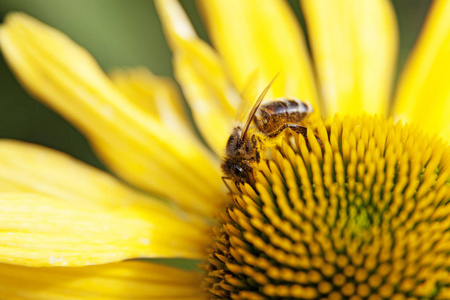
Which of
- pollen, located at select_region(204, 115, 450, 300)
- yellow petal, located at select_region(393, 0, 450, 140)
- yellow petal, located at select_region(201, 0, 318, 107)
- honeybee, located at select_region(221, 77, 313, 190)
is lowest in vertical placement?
pollen, located at select_region(204, 115, 450, 300)

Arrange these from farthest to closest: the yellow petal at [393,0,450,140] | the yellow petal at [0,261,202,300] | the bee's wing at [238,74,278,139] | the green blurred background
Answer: the green blurred background < the yellow petal at [393,0,450,140] < the yellow petal at [0,261,202,300] < the bee's wing at [238,74,278,139]

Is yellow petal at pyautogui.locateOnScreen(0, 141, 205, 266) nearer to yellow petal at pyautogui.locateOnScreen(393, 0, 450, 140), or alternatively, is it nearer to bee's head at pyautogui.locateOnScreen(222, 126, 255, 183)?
bee's head at pyautogui.locateOnScreen(222, 126, 255, 183)

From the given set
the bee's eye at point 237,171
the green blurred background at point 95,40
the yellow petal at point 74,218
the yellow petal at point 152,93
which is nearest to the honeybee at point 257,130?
the bee's eye at point 237,171

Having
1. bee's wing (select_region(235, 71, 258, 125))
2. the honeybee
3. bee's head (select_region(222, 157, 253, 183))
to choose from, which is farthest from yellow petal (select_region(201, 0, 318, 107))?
bee's head (select_region(222, 157, 253, 183))

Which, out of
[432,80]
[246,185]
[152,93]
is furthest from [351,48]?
[246,185]

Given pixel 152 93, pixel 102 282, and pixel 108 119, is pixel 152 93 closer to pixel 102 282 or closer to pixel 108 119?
pixel 108 119

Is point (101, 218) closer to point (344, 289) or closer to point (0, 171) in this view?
point (0, 171)

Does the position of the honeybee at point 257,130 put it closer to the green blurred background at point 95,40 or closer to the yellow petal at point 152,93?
the yellow petal at point 152,93
